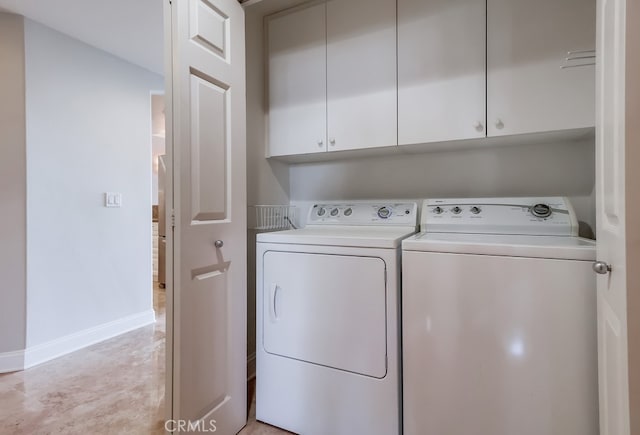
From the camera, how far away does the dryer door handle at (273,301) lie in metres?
1.50

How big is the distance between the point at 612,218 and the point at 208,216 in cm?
133

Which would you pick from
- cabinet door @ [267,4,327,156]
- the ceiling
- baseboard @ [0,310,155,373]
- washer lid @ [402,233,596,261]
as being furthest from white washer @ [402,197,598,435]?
baseboard @ [0,310,155,373]

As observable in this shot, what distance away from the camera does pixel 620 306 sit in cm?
70

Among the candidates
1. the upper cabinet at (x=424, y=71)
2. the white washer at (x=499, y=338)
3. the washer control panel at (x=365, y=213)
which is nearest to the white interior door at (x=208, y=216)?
the upper cabinet at (x=424, y=71)

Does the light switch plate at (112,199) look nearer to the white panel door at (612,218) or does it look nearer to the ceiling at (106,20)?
the ceiling at (106,20)

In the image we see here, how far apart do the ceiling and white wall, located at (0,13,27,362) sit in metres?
0.18

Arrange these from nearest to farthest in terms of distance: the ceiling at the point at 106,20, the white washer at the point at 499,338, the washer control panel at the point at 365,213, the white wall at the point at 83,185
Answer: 1. the white washer at the point at 499,338
2. the washer control panel at the point at 365,213
3. the ceiling at the point at 106,20
4. the white wall at the point at 83,185

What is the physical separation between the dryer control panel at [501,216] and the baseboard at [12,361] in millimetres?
2732

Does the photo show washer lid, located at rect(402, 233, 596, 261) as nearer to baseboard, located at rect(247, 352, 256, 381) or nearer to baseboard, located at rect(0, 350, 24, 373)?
baseboard, located at rect(247, 352, 256, 381)

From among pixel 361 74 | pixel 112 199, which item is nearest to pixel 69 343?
pixel 112 199

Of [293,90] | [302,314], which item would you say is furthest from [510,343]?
[293,90]

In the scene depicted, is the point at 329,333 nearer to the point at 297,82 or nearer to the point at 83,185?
the point at 297,82

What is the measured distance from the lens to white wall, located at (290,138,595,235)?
1.53 meters

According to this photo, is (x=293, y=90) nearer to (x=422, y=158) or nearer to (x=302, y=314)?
(x=422, y=158)
